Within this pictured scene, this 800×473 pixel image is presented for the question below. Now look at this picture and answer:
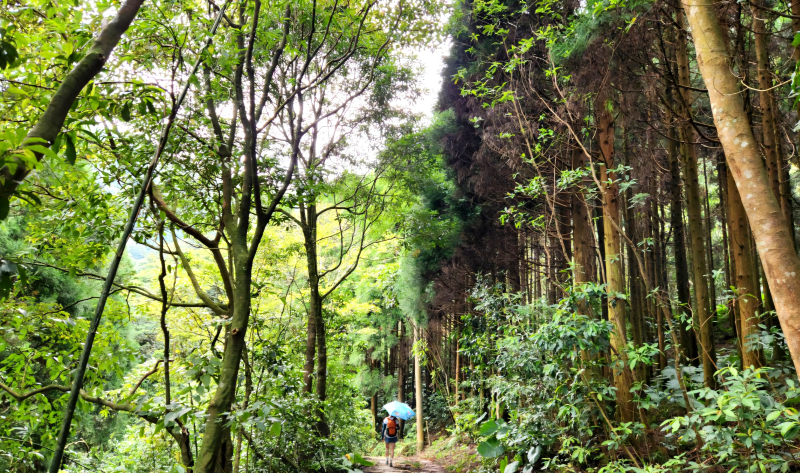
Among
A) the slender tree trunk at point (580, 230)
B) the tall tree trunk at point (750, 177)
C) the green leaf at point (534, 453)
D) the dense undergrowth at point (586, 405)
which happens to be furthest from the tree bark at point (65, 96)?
the slender tree trunk at point (580, 230)

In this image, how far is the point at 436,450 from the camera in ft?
41.1

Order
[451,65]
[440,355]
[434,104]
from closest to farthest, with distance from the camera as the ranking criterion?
[451,65] → [434,104] → [440,355]

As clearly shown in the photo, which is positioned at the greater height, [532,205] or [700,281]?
[532,205]

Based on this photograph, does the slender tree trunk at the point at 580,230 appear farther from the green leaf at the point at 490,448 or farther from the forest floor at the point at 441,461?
the forest floor at the point at 441,461

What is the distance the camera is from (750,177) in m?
2.42

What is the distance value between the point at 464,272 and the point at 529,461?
495cm

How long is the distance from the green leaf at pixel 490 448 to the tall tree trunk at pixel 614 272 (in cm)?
156

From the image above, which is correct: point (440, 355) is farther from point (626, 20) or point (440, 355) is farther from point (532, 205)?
point (626, 20)

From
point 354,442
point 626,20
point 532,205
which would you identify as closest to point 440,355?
point 354,442

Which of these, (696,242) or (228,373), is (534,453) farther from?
(228,373)

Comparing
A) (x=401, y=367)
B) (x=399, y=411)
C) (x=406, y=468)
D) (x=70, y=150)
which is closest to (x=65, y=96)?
(x=70, y=150)

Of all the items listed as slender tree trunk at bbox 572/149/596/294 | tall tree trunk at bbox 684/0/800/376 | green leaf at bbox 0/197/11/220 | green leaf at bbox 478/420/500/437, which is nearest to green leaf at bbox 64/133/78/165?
→ green leaf at bbox 0/197/11/220

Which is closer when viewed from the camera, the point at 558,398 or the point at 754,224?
the point at 754,224

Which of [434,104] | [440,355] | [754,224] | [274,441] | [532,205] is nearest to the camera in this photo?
[754,224]
